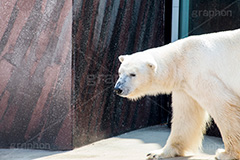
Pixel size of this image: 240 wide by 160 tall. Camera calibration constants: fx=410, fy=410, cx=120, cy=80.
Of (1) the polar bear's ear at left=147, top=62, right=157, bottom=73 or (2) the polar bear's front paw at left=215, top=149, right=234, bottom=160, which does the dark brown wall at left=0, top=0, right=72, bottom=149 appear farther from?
(2) the polar bear's front paw at left=215, top=149, right=234, bottom=160

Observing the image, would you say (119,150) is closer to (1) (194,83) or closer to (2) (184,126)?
(2) (184,126)

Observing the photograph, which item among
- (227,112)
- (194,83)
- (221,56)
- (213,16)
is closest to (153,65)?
(194,83)

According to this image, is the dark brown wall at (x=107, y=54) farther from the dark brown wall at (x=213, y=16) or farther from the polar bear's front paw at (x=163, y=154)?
the polar bear's front paw at (x=163, y=154)

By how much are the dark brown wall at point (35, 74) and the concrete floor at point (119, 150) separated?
0.20 metres

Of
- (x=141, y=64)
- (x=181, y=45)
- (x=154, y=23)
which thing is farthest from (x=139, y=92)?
(x=154, y=23)

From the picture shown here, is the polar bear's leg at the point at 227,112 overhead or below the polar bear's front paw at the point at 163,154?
overhead

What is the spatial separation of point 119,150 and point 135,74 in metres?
1.27

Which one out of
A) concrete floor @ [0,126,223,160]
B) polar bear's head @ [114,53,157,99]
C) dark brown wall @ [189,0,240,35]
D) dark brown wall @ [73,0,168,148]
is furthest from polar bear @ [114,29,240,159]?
dark brown wall @ [189,0,240,35]

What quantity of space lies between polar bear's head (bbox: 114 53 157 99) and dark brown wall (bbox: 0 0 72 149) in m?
1.02

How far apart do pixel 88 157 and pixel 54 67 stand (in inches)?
43.0

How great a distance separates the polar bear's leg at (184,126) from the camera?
393 cm

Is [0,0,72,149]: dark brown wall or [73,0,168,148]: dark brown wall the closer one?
[0,0,72,149]: dark brown wall

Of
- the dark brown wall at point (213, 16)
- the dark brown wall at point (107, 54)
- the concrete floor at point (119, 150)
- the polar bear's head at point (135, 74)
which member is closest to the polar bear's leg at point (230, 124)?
the concrete floor at point (119, 150)

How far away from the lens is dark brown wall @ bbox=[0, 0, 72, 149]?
4.60 metres
